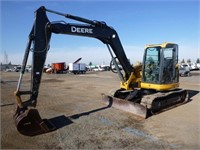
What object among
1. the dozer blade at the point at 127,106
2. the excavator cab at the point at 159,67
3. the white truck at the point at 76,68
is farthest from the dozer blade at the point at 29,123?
the white truck at the point at 76,68

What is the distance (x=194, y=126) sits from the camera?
262 inches

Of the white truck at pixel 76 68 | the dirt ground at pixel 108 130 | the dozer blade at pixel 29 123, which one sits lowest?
the dirt ground at pixel 108 130

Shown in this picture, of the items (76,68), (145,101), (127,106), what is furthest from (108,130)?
(76,68)

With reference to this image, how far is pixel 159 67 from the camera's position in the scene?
880 centimetres

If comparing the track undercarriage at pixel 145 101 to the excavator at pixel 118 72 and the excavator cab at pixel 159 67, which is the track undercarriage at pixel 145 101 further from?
the excavator cab at pixel 159 67

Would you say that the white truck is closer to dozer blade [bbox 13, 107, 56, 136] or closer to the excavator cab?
the excavator cab

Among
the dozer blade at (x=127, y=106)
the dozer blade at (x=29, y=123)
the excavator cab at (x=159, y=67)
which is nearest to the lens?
the dozer blade at (x=29, y=123)

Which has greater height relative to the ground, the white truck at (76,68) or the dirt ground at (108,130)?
the white truck at (76,68)

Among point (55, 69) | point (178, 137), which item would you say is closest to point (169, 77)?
point (178, 137)

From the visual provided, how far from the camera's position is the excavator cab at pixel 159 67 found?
8789 millimetres

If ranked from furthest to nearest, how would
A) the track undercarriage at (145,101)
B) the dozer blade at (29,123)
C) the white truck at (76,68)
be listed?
the white truck at (76,68), the track undercarriage at (145,101), the dozer blade at (29,123)

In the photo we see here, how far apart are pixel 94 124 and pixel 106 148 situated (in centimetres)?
181

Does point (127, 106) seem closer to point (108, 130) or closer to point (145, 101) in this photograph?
point (145, 101)

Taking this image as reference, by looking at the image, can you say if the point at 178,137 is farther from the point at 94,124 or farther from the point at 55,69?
the point at 55,69
